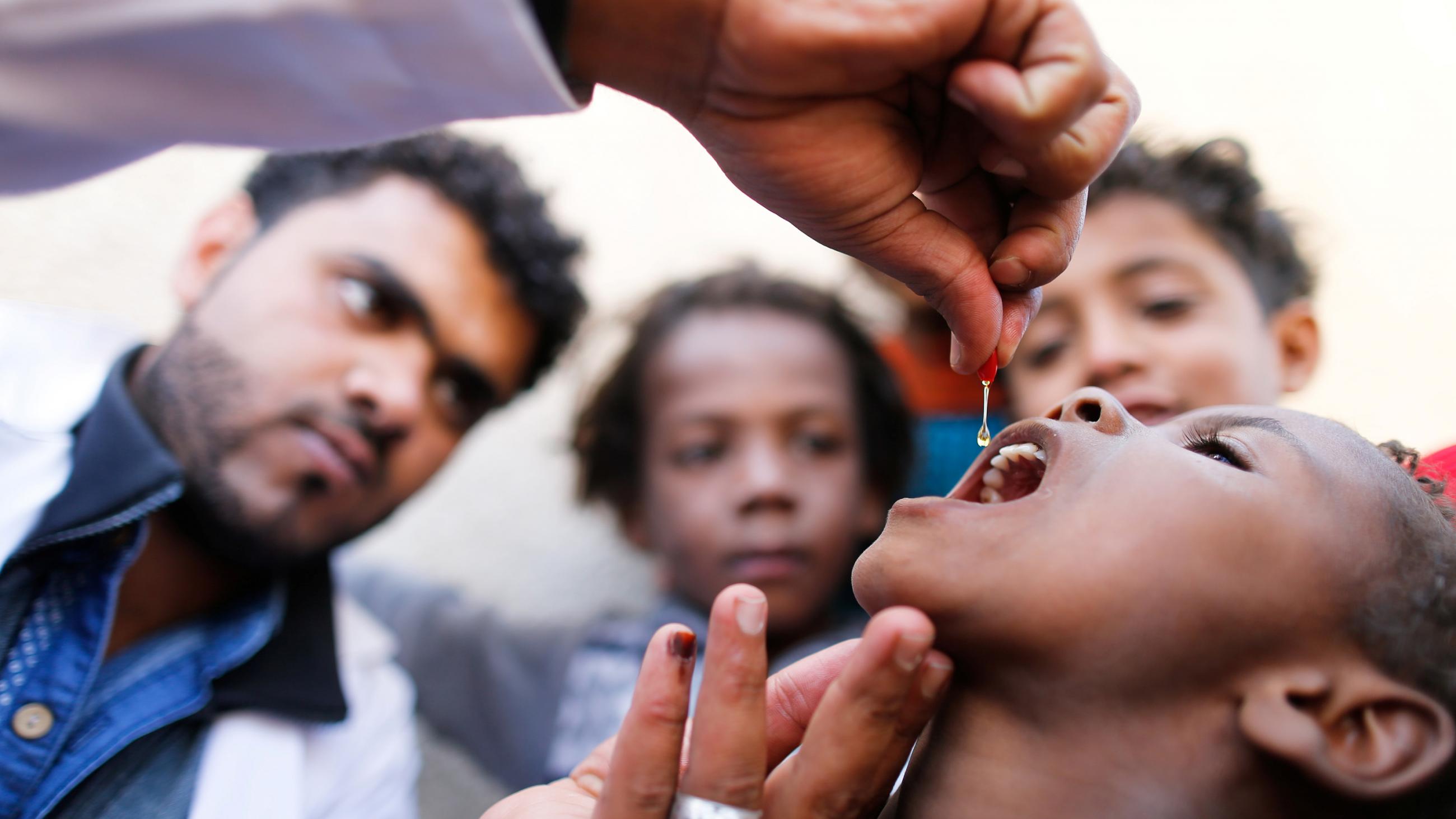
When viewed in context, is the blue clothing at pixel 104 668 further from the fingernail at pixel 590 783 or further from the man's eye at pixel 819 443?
the man's eye at pixel 819 443

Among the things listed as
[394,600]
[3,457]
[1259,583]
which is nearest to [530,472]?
[394,600]

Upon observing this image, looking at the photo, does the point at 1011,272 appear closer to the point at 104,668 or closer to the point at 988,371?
the point at 988,371

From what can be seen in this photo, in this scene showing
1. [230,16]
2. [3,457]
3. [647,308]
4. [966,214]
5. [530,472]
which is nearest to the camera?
[230,16]

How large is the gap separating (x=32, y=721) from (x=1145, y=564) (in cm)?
154

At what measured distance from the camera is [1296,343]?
212 cm

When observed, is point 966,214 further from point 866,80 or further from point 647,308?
point 647,308

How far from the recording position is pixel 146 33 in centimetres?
88

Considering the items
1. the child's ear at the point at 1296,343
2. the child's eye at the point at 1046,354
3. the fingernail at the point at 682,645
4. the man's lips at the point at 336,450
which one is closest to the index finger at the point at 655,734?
the fingernail at the point at 682,645

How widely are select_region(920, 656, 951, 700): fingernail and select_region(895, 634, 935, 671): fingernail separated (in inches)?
2.2

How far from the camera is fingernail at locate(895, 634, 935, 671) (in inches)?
32.8

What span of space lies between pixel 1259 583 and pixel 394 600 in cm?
212

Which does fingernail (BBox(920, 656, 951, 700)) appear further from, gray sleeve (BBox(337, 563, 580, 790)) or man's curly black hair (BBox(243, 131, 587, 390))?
man's curly black hair (BBox(243, 131, 587, 390))

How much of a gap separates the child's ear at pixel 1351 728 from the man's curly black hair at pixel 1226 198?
4.43 feet

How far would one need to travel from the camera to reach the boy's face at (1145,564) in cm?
91
